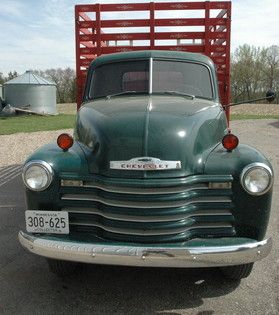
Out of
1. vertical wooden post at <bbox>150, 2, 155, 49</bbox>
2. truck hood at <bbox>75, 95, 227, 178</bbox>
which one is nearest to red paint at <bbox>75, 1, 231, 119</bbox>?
vertical wooden post at <bbox>150, 2, 155, 49</bbox>

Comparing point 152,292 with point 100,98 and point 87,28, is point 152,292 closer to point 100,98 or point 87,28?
point 100,98

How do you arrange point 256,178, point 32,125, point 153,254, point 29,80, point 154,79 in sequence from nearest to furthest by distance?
point 153,254, point 256,178, point 154,79, point 32,125, point 29,80

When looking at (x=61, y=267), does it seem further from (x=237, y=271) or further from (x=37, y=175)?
(x=237, y=271)

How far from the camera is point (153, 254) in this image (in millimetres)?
2986

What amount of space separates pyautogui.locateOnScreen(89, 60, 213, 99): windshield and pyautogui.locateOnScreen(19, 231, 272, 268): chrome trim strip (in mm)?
2082

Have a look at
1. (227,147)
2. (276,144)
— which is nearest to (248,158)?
(227,147)

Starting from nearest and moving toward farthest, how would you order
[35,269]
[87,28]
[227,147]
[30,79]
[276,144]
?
[227,147] → [35,269] → [87,28] → [276,144] → [30,79]

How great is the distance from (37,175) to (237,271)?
6.20 ft

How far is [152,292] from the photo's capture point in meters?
3.67

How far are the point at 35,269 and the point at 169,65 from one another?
2641mm

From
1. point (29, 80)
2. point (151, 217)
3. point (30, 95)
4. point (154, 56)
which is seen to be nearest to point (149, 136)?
point (151, 217)

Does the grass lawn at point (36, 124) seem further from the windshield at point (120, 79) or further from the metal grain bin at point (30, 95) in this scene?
the windshield at point (120, 79)

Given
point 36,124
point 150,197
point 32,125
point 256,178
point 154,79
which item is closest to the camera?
point 150,197

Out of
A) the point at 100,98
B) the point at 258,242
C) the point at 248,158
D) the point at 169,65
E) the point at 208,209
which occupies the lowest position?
the point at 258,242
